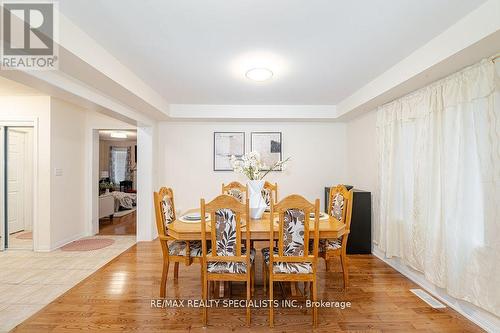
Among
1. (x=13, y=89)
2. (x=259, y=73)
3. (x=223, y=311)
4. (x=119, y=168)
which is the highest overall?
(x=13, y=89)

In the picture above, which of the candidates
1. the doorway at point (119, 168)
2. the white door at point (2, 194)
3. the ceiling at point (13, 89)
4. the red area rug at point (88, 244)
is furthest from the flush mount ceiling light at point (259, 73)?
the doorway at point (119, 168)

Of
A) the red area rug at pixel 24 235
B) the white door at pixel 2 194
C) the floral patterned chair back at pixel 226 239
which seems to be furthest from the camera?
the red area rug at pixel 24 235

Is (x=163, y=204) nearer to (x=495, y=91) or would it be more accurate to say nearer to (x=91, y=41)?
(x=91, y=41)

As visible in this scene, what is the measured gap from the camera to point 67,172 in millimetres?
4211

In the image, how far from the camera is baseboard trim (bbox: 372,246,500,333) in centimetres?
199

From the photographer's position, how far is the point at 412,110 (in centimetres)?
285

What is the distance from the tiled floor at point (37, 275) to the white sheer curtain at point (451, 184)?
390cm

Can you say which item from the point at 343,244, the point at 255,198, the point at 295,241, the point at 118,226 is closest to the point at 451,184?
the point at 343,244

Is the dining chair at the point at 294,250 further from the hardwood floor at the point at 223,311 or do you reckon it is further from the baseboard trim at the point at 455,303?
the baseboard trim at the point at 455,303

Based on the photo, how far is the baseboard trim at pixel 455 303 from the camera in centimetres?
199

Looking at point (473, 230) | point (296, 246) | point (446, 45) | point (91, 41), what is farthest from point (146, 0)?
point (473, 230)

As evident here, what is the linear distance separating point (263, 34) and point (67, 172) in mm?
4125

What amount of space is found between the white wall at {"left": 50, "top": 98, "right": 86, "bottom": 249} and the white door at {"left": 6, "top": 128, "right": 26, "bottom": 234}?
1.15m

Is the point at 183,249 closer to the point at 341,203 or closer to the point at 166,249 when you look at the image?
the point at 166,249
